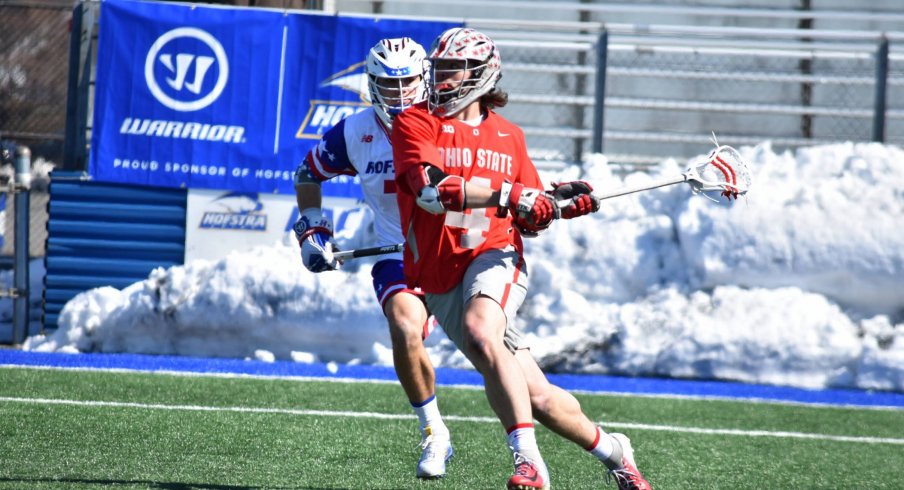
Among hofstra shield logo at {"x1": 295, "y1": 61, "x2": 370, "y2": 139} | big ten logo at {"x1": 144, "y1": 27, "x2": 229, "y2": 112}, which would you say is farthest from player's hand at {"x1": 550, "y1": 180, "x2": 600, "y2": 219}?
big ten logo at {"x1": 144, "y1": 27, "x2": 229, "y2": 112}

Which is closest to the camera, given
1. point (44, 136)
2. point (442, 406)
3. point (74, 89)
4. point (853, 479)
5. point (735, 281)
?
point (853, 479)

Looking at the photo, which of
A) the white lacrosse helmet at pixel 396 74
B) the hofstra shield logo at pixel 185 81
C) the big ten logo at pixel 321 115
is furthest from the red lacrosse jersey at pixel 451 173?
the hofstra shield logo at pixel 185 81

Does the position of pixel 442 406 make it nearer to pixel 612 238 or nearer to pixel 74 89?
pixel 612 238

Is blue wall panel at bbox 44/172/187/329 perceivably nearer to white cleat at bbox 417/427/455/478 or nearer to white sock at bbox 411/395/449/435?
white sock at bbox 411/395/449/435

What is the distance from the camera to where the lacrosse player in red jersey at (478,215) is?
4328 millimetres

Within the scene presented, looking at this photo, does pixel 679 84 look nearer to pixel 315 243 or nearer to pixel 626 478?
pixel 315 243

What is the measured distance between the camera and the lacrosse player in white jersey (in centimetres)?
528

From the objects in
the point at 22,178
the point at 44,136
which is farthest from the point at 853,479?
the point at 44,136

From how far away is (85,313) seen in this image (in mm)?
9969

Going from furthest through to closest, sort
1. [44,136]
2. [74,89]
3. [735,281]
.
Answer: [44,136]
[74,89]
[735,281]

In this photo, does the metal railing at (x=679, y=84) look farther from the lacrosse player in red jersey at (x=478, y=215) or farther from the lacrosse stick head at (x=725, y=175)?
the lacrosse player in red jersey at (x=478, y=215)

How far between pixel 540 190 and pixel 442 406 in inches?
129

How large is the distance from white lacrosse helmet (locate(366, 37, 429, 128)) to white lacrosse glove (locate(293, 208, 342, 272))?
65 centimetres

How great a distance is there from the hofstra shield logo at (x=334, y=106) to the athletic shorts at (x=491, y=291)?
5.79 meters
